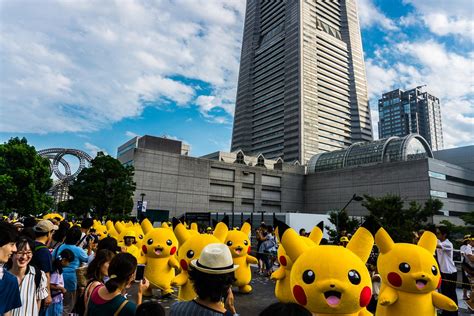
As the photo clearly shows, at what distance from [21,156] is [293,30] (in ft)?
316

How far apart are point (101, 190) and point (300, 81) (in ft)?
260

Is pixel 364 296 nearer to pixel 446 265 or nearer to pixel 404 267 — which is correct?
pixel 404 267

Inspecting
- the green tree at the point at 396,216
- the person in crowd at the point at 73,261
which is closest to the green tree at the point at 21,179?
the person in crowd at the point at 73,261

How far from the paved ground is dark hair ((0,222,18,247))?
5.29 m

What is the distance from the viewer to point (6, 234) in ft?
9.53

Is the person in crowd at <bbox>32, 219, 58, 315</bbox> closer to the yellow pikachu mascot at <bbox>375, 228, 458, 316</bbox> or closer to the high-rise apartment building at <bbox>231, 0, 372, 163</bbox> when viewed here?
the yellow pikachu mascot at <bbox>375, 228, 458, 316</bbox>

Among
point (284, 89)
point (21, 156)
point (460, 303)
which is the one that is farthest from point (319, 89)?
point (460, 303)

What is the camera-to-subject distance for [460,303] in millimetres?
8250

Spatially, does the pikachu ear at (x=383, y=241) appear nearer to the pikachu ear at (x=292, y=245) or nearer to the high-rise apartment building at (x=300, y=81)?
the pikachu ear at (x=292, y=245)

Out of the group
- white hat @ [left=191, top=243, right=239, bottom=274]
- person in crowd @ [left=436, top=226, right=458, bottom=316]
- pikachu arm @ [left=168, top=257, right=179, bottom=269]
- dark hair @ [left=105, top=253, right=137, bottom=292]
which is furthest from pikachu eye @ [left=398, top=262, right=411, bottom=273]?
pikachu arm @ [left=168, top=257, right=179, bottom=269]

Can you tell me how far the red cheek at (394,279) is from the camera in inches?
191

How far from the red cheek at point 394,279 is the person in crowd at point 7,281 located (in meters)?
5.07

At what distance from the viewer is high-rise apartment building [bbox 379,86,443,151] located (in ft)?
429

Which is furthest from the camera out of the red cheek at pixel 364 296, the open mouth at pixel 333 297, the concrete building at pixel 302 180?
the concrete building at pixel 302 180
